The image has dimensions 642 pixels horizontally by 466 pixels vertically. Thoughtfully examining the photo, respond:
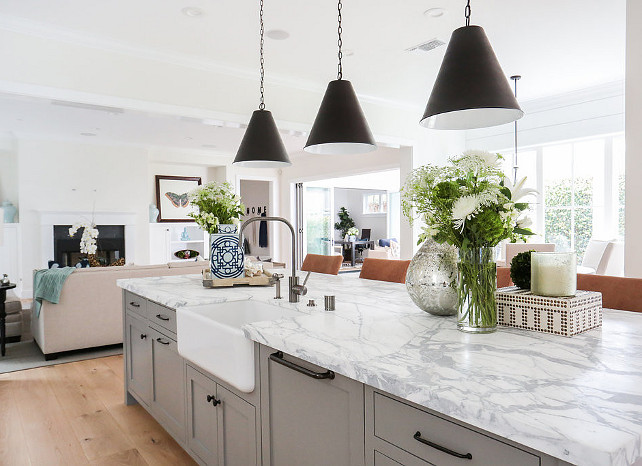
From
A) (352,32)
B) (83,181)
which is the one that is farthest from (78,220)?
(352,32)

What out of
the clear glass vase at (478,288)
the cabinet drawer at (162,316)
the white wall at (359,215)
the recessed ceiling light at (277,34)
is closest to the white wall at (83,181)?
the recessed ceiling light at (277,34)

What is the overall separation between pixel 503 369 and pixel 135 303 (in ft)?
7.61

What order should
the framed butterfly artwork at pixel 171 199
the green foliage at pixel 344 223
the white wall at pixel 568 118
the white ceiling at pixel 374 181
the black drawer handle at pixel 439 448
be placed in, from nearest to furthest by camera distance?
the black drawer handle at pixel 439 448 → the white wall at pixel 568 118 → the framed butterfly artwork at pixel 171 199 → the white ceiling at pixel 374 181 → the green foliage at pixel 344 223

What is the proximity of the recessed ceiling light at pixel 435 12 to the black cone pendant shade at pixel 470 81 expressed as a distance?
Result: 2362 millimetres

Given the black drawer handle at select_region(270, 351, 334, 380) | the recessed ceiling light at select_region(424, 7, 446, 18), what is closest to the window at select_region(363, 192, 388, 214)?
the recessed ceiling light at select_region(424, 7, 446, 18)

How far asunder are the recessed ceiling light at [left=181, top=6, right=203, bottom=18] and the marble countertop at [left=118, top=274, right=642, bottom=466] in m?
2.71

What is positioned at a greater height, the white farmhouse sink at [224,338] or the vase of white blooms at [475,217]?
the vase of white blooms at [475,217]

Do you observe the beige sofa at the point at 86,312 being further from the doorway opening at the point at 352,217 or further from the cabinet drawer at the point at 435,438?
the doorway opening at the point at 352,217

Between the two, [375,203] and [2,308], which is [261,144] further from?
[375,203]

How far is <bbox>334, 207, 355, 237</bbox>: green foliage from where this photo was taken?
13969 mm

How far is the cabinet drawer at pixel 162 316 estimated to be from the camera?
218 centimetres

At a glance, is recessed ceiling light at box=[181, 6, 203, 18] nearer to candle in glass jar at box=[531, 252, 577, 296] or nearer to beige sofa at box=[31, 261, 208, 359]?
beige sofa at box=[31, 261, 208, 359]

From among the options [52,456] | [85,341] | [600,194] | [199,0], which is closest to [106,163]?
[85,341]

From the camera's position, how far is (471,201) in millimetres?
1310
